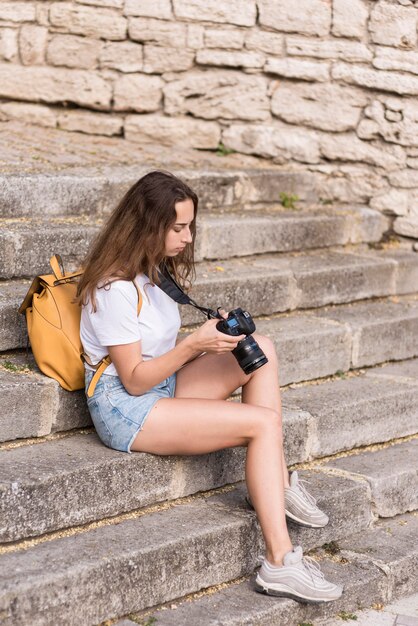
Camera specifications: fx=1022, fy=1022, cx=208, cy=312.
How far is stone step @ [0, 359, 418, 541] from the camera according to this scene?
330 cm

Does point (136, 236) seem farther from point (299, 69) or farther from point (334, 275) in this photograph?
point (299, 69)

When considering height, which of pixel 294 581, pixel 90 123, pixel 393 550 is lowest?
pixel 393 550

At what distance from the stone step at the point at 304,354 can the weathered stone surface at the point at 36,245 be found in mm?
531

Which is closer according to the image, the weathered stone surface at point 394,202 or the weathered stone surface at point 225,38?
the weathered stone surface at point 394,202

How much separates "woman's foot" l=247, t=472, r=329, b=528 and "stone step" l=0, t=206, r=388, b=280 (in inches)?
58.0

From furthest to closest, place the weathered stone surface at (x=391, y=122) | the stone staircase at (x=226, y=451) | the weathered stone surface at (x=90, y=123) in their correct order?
the weathered stone surface at (x=90, y=123) < the weathered stone surface at (x=391, y=122) < the stone staircase at (x=226, y=451)

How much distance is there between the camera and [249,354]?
11.5ft

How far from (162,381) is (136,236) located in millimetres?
514

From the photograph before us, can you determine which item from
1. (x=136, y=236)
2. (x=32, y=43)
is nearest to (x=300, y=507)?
(x=136, y=236)

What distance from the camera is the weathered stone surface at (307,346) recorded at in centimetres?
464

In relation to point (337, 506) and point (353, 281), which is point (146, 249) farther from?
point (353, 281)

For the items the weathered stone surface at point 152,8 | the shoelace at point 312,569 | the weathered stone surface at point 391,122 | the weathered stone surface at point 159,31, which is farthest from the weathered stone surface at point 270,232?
the shoelace at point 312,569

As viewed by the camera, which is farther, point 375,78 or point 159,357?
point 375,78

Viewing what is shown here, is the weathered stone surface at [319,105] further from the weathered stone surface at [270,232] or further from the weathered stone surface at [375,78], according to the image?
the weathered stone surface at [270,232]
